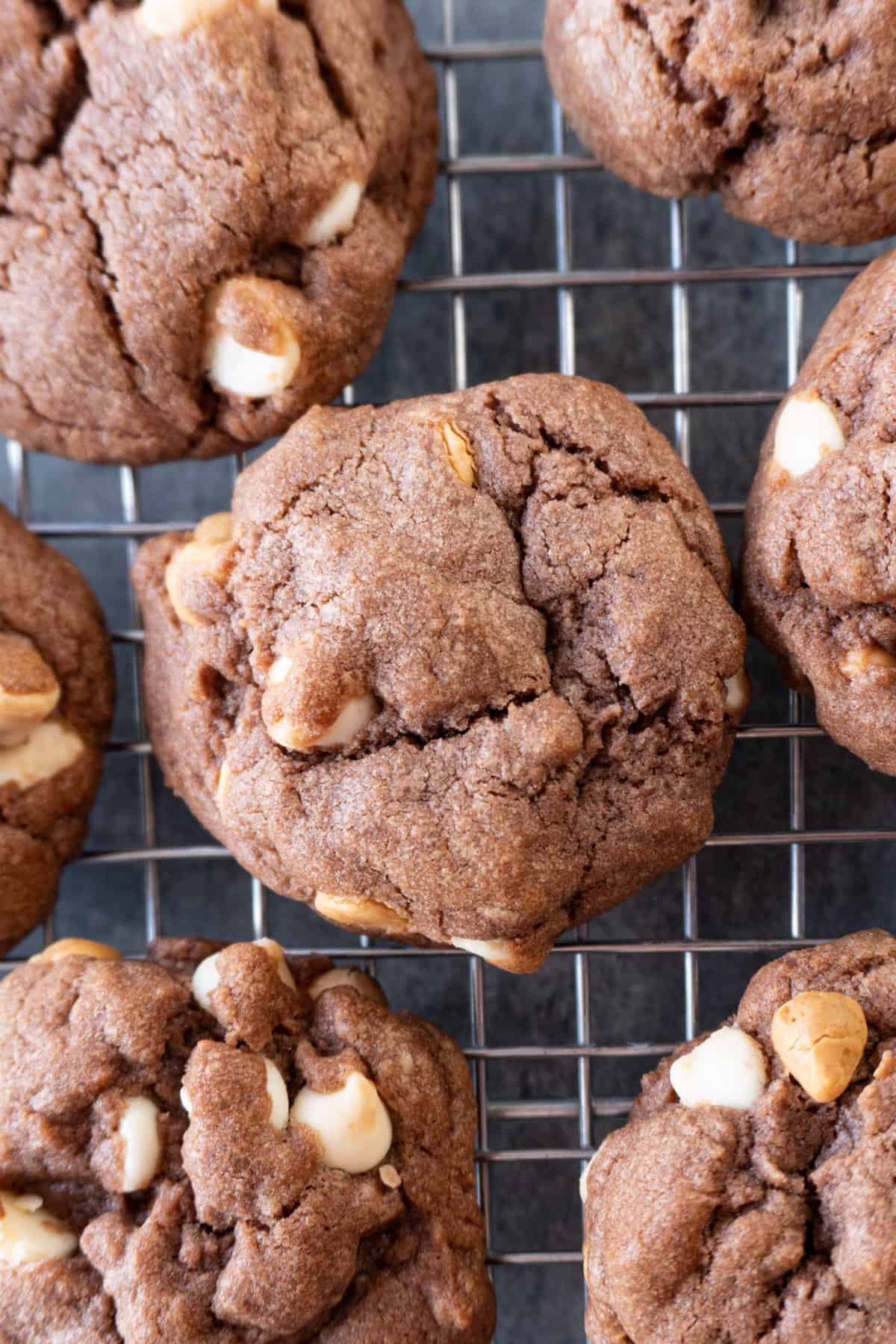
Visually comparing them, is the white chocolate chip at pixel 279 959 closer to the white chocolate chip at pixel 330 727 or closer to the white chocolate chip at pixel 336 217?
the white chocolate chip at pixel 330 727

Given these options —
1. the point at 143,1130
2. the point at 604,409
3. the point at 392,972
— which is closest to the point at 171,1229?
the point at 143,1130

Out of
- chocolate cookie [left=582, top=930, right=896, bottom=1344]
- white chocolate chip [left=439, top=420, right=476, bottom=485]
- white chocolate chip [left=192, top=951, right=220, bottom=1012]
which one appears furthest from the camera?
white chocolate chip [left=192, top=951, right=220, bottom=1012]

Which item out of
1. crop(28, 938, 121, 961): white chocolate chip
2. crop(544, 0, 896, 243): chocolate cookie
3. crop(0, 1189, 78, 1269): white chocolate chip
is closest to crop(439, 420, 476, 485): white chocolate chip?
crop(544, 0, 896, 243): chocolate cookie

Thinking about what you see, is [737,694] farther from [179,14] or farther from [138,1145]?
[179,14]

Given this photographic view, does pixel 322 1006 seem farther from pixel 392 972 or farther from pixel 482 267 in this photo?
pixel 482 267

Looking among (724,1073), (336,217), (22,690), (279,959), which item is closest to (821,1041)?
(724,1073)

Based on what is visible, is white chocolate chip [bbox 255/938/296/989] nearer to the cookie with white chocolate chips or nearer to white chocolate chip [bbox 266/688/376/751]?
the cookie with white chocolate chips
